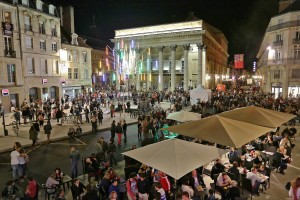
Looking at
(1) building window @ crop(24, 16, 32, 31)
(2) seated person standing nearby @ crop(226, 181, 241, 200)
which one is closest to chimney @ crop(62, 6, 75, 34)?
(1) building window @ crop(24, 16, 32, 31)

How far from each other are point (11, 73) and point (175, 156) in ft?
86.9

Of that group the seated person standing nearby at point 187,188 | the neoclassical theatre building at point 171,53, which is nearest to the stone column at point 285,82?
the neoclassical theatre building at point 171,53

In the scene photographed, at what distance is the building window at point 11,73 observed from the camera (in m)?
26.4

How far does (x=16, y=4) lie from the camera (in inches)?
1056

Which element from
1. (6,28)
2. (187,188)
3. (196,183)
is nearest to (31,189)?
(187,188)

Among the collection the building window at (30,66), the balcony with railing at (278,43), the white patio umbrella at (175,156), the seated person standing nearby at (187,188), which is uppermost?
the balcony with railing at (278,43)

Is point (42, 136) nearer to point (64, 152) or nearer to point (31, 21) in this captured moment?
point (64, 152)

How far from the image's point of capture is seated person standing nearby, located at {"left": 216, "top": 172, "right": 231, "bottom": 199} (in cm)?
783

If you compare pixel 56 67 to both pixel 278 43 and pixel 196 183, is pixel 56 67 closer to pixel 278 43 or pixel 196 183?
pixel 196 183

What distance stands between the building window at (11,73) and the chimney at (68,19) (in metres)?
15.0

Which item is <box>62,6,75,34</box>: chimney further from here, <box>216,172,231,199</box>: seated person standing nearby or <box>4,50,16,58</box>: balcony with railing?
<box>216,172,231,199</box>: seated person standing nearby

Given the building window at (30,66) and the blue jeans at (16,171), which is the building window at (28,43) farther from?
the blue jeans at (16,171)

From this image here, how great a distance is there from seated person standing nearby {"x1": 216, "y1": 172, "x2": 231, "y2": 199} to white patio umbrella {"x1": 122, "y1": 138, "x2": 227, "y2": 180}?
0.83 m

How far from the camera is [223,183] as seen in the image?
25.8ft
